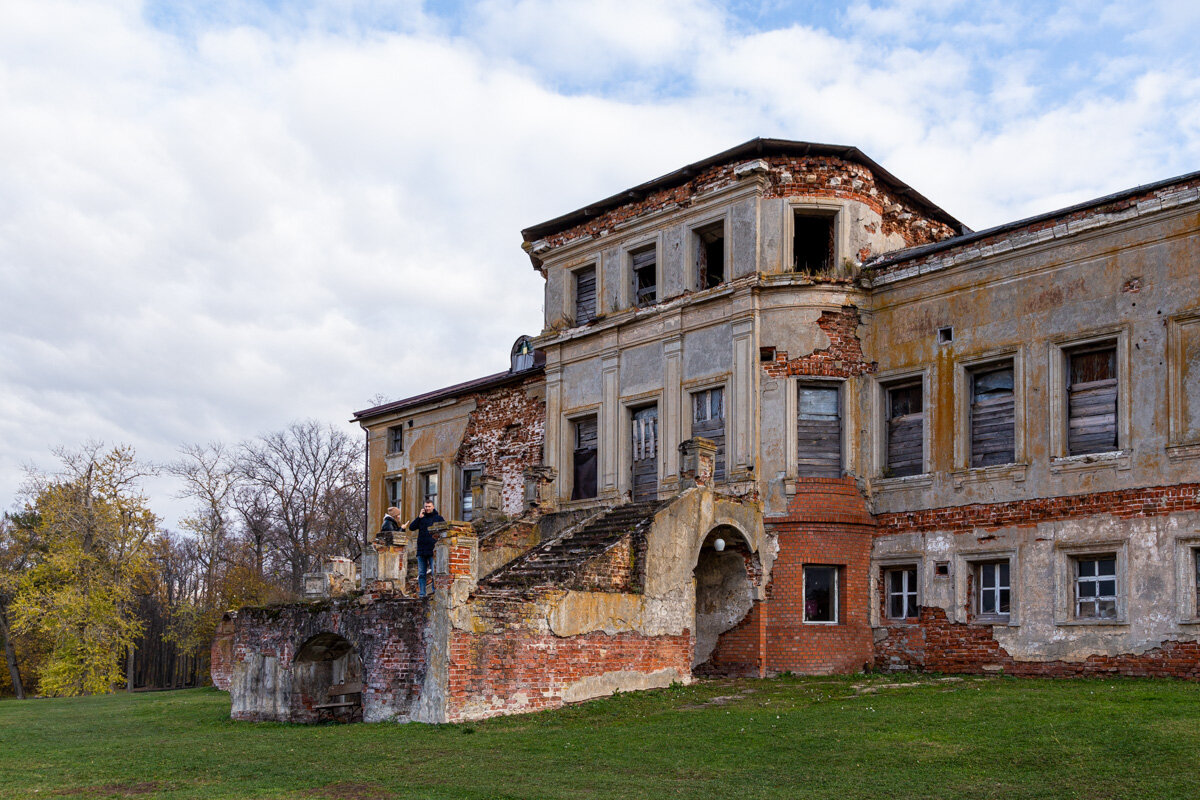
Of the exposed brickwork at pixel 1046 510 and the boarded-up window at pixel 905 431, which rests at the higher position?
the boarded-up window at pixel 905 431

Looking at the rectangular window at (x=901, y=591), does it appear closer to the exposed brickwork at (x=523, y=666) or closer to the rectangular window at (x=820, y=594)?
the rectangular window at (x=820, y=594)

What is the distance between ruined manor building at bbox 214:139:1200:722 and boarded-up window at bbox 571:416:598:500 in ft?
0.21

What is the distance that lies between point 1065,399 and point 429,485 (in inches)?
764

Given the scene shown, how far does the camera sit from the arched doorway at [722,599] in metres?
Answer: 20.5

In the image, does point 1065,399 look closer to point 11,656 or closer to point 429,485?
point 429,485

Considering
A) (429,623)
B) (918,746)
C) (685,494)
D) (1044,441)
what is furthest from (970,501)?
(429,623)

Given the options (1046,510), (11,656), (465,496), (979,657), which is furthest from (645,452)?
(11,656)

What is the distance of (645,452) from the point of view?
23969 mm

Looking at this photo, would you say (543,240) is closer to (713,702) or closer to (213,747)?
(713,702)

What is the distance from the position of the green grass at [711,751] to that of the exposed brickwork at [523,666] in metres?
0.41

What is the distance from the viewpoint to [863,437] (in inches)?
837

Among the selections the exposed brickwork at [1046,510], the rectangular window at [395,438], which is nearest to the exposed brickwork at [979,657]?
the exposed brickwork at [1046,510]

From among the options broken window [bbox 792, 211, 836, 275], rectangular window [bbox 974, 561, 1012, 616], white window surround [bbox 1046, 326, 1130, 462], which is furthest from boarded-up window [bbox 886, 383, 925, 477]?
broken window [bbox 792, 211, 836, 275]

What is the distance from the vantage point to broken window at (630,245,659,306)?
24.6 metres
